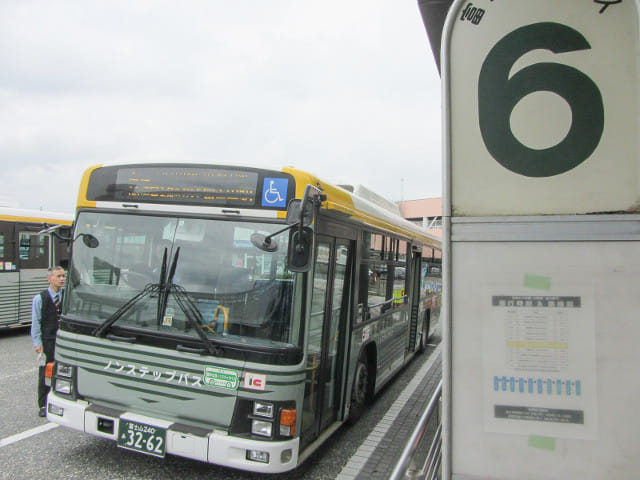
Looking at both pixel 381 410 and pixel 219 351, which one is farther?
pixel 381 410

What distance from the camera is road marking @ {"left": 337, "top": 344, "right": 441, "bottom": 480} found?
180 inches

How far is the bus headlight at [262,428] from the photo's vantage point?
3.73 m

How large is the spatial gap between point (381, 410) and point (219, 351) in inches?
134

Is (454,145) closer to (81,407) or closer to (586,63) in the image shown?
(586,63)

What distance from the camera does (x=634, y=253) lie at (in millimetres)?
1847

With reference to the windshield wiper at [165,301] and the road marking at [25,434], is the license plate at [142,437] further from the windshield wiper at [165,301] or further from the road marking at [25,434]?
the road marking at [25,434]

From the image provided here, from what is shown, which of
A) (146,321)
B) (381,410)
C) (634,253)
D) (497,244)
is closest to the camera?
(634,253)

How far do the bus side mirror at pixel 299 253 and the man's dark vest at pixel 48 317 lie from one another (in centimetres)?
332

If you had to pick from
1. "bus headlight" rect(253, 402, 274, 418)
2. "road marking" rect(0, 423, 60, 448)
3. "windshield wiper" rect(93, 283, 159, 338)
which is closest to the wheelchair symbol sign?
"windshield wiper" rect(93, 283, 159, 338)

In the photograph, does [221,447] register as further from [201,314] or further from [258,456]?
[201,314]

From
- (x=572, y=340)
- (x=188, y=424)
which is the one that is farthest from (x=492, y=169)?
(x=188, y=424)

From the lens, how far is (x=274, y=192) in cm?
409

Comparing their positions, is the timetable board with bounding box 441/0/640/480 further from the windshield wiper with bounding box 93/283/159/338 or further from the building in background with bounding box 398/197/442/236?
the building in background with bounding box 398/197/442/236

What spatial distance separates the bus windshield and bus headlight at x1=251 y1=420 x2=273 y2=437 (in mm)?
604
